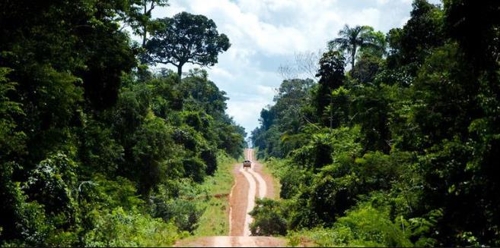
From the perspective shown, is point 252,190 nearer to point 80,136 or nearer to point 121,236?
point 80,136

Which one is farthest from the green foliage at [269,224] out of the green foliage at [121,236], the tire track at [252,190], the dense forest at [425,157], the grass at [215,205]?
the green foliage at [121,236]

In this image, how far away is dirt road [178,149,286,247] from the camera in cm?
1227

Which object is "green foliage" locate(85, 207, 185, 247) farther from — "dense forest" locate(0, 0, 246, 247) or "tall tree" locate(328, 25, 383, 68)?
"tall tree" locate(328, 25, 383, 68)

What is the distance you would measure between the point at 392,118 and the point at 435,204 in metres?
8.37

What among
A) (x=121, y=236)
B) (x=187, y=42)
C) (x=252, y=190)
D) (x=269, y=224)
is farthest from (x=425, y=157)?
(x=187, y=42)

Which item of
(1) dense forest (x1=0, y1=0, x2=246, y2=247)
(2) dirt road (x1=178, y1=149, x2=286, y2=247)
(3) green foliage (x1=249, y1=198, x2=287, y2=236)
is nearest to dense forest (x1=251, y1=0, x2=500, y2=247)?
(3) green foliage (x1=249, y1=198, x2=287, y2=236)

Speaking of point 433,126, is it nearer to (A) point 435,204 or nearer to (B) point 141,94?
(A) point 435,204

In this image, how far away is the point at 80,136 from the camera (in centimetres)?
2486

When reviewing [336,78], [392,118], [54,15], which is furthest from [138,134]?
[336,78]

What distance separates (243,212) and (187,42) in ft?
122

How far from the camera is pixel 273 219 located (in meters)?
29.8

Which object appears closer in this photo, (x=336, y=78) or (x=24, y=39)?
(x=24, y=39)

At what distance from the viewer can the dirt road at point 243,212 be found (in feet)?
40.3

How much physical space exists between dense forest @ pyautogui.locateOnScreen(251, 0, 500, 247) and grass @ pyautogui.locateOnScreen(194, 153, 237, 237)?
2.90 m
